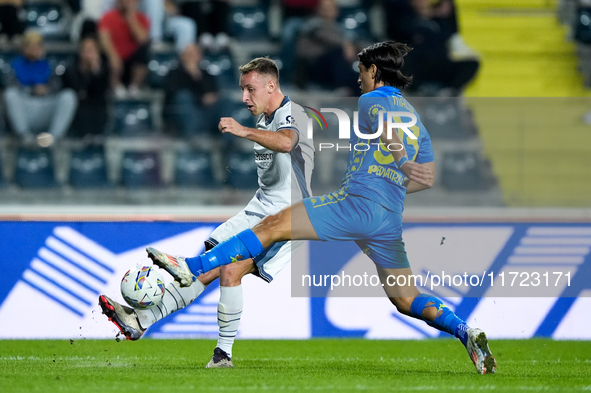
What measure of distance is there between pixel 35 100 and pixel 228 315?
4563 millimetres

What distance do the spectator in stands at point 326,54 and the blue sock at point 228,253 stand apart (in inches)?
185

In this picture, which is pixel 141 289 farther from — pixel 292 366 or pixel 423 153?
pixel 423 153

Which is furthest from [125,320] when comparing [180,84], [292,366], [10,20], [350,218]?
[10,20]

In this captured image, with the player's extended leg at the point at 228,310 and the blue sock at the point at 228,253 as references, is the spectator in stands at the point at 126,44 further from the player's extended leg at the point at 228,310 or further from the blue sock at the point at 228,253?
the blue sock at the point at 228,253

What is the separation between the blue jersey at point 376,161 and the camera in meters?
5.09

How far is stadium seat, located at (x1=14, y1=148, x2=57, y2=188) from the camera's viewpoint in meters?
8.30

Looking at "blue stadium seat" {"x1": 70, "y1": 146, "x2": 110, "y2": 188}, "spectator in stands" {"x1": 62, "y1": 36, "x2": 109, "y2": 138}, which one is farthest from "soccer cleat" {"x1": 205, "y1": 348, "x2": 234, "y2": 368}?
"spectator in stands" {"x1": 62, "y1": 36, "x2": 109, "y2": 138}

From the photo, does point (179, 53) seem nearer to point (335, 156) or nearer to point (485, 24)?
point (335, 156)

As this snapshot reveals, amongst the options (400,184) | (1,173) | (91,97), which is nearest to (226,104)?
(91,97)

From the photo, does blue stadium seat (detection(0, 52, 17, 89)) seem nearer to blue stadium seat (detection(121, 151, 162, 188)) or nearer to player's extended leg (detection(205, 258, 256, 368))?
blue stadium seat (detection(121, 151, 162, 188))

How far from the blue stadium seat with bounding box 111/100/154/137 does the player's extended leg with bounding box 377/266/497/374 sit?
13.3 feet

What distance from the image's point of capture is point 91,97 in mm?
9023

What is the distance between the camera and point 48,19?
35.0 feet

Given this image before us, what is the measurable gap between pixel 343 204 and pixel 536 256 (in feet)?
11.0
